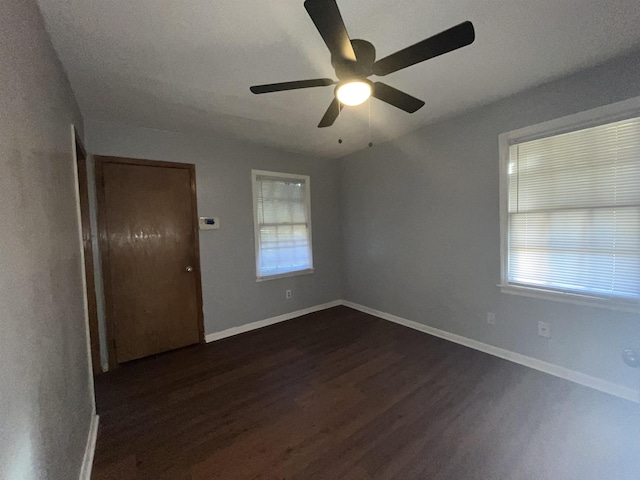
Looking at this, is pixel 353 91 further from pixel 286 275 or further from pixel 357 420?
pixel 286 275

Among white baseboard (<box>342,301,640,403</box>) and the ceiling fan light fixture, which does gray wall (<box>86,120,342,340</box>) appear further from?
the ceiling fan light fixture

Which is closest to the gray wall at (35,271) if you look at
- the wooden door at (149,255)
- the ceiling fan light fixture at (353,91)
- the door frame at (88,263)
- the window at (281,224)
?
the door frame at (88,263)

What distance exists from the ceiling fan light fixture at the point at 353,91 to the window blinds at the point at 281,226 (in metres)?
2.24

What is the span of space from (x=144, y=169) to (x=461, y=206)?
Result: 11.0 ft

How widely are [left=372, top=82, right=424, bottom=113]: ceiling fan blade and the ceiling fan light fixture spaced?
10 centimetres

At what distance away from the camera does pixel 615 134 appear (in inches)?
78.7

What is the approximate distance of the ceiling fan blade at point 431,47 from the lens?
1.15m

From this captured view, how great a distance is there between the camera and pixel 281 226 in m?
3.87

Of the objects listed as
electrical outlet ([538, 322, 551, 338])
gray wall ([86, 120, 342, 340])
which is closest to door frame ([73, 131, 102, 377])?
gray wall ([86, 120, 342, 340])

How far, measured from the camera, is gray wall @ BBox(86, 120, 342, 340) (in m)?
2.85

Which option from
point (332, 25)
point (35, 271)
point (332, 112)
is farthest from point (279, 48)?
point (35, 271)

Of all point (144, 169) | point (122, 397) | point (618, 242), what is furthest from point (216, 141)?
point (618, 242)

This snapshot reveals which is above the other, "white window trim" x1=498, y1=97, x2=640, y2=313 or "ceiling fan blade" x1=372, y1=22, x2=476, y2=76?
"ceiling fan blade" x1=372, y1=22, x2=476, y2=76

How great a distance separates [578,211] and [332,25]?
7.80 feet
